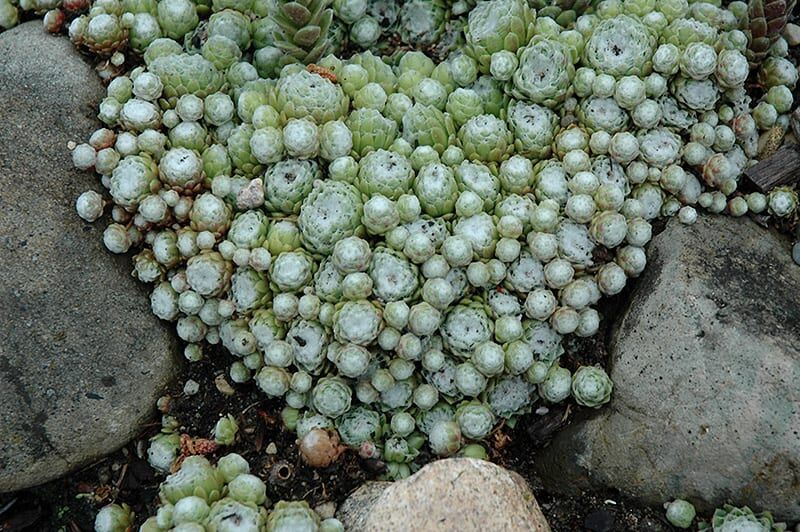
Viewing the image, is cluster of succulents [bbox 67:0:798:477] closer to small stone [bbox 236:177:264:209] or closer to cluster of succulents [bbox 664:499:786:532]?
small stone [bbox 236:177:264:209]

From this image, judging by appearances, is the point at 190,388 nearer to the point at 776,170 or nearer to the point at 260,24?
the point at 260,24

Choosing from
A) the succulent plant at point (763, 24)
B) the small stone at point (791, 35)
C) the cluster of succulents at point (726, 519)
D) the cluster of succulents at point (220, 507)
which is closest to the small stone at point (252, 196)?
the cluster of succulents at point (220, 507)

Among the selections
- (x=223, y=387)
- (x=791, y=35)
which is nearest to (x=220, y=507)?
(x=223, y=387)

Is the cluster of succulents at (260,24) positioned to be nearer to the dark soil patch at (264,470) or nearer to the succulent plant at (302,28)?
the succulent plant at (302,28)

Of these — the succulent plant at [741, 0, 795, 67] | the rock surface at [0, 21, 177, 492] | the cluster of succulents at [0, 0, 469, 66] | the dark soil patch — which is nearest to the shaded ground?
the dark soil patch

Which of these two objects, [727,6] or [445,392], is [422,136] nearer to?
[445,392]
